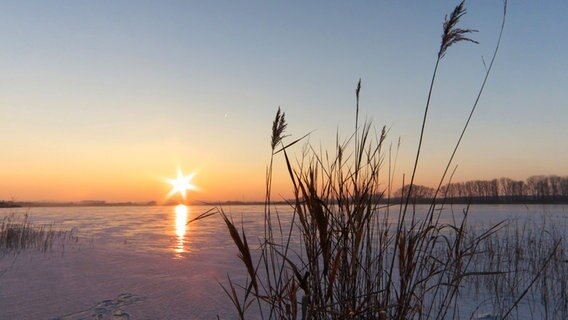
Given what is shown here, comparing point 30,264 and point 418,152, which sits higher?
point 418,152

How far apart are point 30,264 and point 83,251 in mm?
1955

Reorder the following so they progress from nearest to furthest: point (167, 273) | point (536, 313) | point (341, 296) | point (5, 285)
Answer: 1. point (341, 296)
2. point (536, 313)
3. point (5, 285)
4. point (167, 273)

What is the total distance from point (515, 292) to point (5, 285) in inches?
275

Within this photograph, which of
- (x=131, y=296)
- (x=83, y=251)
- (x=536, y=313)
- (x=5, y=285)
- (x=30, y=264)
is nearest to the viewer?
(x=536, y=313)

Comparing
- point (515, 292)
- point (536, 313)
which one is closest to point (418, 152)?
point (536, 313)

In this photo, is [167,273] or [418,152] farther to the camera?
[167,273]

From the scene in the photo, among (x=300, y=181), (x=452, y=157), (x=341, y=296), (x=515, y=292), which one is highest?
(x=452, y=157)

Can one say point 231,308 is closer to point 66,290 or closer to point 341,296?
point 66,290

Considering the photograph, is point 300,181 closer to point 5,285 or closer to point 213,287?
point 213,287

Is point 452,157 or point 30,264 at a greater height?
point 452,157

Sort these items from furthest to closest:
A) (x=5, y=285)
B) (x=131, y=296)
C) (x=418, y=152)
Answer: (x=5, y=285), (x=131, y=296), (x=418, y=152)

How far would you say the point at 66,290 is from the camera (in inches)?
195

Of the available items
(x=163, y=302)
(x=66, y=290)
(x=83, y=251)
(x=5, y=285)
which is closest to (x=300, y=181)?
(x=163, y=302)

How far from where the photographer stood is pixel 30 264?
23.0 ft
